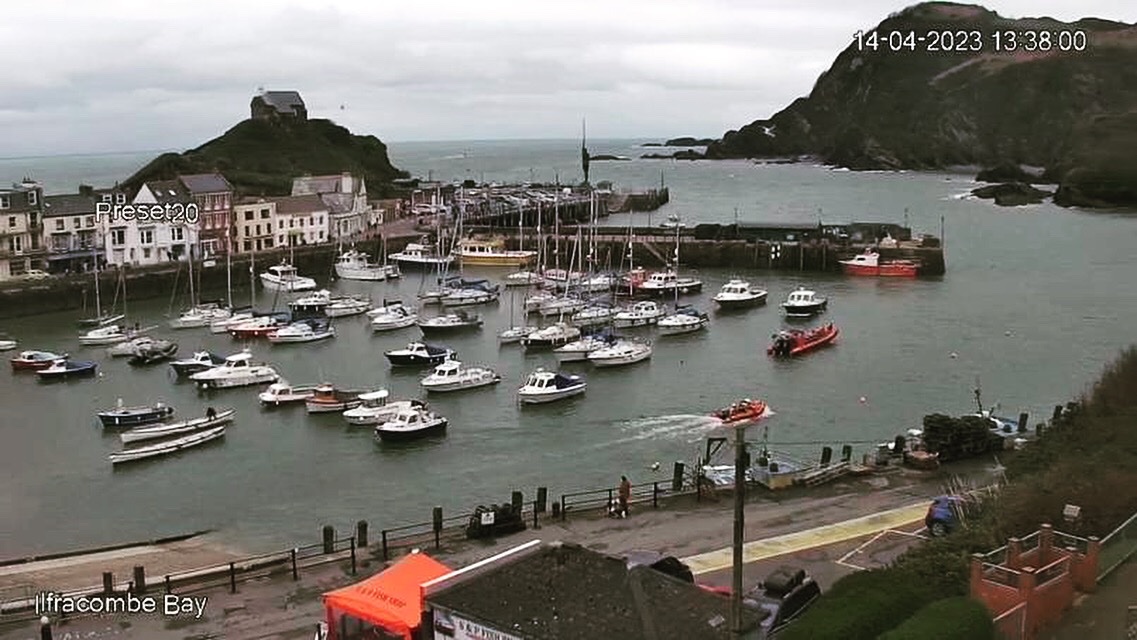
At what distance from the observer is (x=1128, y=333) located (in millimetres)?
35719

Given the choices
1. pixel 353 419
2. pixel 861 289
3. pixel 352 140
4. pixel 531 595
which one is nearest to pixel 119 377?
pixel 353 419

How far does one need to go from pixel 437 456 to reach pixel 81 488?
741 centimetres

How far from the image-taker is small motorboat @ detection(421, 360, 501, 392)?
96.1ft

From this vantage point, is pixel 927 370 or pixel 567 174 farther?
pixel 567 174

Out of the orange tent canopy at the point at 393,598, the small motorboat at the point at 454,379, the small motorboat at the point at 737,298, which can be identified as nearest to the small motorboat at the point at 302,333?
the small motorboat at the point at 454,379

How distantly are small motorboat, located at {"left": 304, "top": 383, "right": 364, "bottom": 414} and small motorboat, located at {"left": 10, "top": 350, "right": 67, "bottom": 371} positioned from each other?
10.6 meters

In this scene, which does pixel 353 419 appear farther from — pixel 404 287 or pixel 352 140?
pixel 352 140

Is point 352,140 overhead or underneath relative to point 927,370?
overhead

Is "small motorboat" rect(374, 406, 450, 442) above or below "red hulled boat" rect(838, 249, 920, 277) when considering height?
below

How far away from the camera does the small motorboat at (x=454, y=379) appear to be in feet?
96.1

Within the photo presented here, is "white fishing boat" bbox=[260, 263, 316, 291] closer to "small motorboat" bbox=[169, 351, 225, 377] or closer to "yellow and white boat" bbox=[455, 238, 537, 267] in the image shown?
"yellow and white boat" bbox=[455, 238, 537, 267]

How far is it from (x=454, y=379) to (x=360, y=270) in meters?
25.5

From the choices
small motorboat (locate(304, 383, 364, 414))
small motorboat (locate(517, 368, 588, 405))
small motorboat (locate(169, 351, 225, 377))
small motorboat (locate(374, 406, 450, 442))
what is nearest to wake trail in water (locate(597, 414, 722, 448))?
small motorboat (locate(517, 368, 588, 405))

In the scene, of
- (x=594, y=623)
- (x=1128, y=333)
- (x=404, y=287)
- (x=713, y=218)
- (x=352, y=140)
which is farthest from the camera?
(x=352, y=140)
